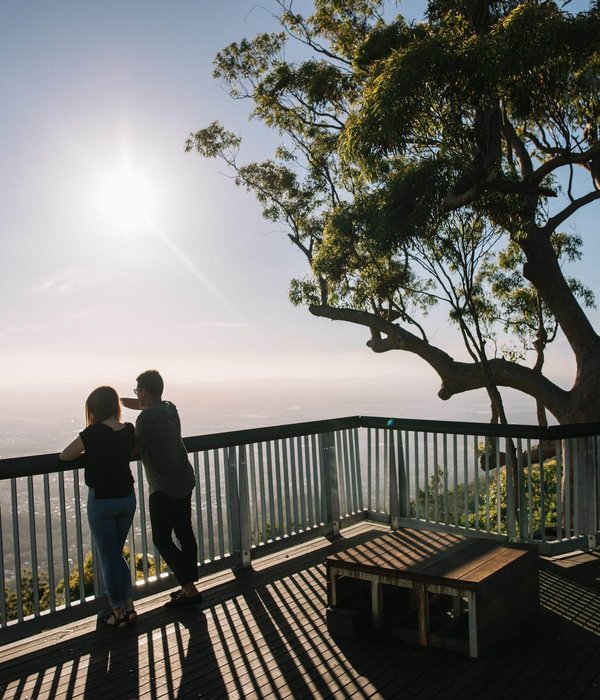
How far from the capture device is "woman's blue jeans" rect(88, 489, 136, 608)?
3855 mm

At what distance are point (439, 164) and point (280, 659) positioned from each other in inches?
318

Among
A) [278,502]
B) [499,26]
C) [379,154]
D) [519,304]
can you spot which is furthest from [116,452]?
[519,304]

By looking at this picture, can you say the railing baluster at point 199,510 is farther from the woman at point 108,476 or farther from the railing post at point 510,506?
the railing post at point 510,506

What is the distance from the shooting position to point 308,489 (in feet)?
19.5

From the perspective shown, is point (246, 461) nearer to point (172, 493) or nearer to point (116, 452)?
point (172, 493)

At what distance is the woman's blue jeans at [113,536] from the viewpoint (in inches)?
152

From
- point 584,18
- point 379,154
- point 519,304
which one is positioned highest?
point 584,18

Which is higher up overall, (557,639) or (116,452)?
(116,452)

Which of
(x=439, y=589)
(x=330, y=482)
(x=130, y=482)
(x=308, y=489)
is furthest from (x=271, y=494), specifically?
(x=439, y=589)

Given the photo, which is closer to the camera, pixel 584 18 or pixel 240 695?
pixel 240 695

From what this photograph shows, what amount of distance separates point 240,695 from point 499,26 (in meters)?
7.53

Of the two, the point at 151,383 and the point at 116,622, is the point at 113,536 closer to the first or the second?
the point at 116,622

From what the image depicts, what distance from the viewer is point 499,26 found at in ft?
24.8

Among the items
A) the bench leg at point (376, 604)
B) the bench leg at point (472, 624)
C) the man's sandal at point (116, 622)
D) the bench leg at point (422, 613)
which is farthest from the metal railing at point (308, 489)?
the bench leg at point (472, 624)
